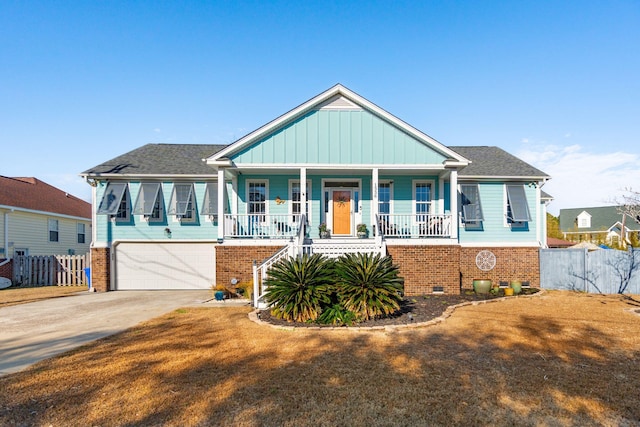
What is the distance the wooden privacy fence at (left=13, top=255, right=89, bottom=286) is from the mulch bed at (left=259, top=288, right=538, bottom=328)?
12.0 meters

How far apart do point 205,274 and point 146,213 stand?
3.40 metres

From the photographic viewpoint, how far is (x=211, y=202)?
14.5 metres

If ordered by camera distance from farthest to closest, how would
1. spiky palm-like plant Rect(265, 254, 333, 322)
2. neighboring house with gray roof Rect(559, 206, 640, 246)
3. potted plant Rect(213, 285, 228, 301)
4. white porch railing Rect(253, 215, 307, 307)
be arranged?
neighboring house with gray roof Rect(559, 206, 640, 246) → potted plant Rect(213, 285, 228, 301) → white porch railing Rect(253, 215, 307, 307) → spiky palm-like plant Rect(265, 254, 333, 322)

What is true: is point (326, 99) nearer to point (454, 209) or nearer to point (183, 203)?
point (454, 209)

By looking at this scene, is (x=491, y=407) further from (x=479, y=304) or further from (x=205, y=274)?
(x=205, y=274)

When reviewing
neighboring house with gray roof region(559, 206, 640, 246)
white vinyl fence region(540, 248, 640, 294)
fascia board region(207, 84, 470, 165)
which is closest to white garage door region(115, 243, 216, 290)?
fascia board region(207, 84, 470, 165)

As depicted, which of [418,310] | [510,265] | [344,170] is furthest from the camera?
[510,265]

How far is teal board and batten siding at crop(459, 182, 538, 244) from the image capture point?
14.4m

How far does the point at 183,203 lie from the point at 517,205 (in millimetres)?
13682

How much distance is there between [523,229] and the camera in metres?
14.5

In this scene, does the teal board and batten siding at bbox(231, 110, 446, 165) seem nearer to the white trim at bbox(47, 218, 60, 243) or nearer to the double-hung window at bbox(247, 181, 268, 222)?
the double-hung window at bbox(247, 181, 268, 222)

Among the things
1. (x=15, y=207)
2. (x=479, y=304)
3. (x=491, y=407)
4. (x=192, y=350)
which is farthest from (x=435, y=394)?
(x=15, y=207)

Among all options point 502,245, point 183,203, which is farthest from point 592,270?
point 183,203

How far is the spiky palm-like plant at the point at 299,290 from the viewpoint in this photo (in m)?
7.89
